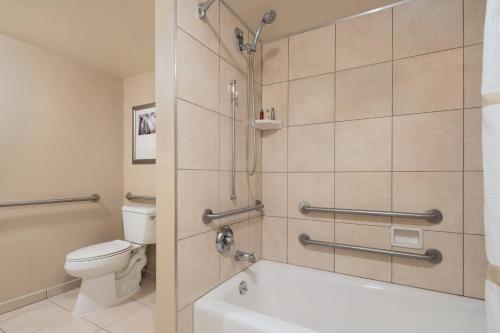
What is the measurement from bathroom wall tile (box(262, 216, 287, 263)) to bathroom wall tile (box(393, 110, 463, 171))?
2.74ft

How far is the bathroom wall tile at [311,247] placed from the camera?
160 centimetres

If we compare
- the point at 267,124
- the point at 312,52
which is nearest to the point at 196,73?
the point at 267,124

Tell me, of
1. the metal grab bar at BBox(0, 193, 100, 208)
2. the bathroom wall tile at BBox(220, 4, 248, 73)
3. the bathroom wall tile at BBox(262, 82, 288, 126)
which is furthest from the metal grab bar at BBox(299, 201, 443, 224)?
the metal grab bar at BBox(0, 193, 100, 208)

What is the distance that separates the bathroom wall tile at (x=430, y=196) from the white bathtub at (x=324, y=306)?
37cm

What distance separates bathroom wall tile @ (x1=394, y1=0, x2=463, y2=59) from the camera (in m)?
1.29

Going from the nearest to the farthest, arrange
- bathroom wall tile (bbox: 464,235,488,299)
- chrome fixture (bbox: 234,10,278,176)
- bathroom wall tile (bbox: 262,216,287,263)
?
bathroom wall tile (bbox: 464,235,488,299) → chrome fixture (bbox: 234,10,278,176) → bathroom wall tile (bbox: 262,216,287,263)

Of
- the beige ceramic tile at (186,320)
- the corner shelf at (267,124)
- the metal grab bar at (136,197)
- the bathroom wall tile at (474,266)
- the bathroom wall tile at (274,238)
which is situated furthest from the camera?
the metal grab bar at (136,197)

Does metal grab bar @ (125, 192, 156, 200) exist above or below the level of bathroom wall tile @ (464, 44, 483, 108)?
below

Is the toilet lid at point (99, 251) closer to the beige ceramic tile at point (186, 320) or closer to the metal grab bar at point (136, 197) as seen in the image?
the metal grab bar at point (136, 197)

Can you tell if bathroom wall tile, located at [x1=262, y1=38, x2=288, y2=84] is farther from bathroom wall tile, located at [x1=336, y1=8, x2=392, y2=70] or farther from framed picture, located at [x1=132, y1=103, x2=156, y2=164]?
framed picture, located at [x1=132, y1=103, x2=156, y2=164]

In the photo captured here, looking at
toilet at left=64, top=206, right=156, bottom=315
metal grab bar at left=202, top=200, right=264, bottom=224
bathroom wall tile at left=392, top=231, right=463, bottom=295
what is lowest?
toilet at left=64, top=206, right=156, bottom=315

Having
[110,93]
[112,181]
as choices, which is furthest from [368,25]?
[112,181]

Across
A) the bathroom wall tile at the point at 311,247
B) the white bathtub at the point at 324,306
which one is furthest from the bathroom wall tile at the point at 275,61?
the white bathtub at the point at 324,306

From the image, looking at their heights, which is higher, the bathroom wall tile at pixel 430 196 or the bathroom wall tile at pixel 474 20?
the bathroom wall tile at pixel 474 20
